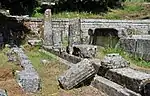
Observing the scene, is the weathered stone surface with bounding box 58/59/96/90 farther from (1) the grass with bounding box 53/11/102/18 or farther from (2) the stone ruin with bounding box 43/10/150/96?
(1) the grass with bounding box 53/11/102/18

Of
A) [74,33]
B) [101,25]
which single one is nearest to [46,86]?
[74,33]

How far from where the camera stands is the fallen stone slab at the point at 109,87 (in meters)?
7.63

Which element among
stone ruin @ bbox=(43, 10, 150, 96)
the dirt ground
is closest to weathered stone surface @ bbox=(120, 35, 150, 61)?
the dirt ground

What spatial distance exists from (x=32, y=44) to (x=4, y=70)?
33.1ft

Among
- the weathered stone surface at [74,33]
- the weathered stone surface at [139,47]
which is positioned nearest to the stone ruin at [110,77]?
the weathered stone surface at [139,47]

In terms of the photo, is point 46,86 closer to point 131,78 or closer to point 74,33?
point 131,78

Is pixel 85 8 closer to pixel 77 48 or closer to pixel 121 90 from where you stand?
pixel 77 48

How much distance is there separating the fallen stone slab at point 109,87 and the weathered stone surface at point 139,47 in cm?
705

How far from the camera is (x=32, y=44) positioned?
2034cm

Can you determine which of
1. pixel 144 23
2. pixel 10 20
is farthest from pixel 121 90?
pixel 144 23

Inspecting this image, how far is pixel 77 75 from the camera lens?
8.97m

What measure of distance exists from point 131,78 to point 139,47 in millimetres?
9143

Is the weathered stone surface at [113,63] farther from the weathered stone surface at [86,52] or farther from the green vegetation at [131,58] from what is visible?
the green vegetation at [131,58]

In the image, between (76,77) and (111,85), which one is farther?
(76,77)
